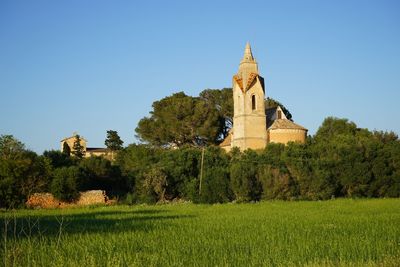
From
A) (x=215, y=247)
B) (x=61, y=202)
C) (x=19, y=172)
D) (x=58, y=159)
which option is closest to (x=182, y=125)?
(x=58, y=159)

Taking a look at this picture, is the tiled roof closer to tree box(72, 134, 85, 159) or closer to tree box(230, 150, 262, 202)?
tree box(230, 150, 262, 202)

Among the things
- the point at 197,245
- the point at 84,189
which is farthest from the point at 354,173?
the point at 197,245

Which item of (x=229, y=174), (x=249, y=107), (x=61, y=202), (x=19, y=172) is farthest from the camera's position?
(x=249, y=107)

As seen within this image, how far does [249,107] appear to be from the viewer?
173ft

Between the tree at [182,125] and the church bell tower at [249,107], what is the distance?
4.30 meters

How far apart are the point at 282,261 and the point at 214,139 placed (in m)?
49.2

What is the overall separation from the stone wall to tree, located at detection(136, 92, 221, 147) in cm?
2188

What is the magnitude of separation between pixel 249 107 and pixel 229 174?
1553 cm

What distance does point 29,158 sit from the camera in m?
34.4

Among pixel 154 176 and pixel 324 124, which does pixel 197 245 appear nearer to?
pixel 154 176

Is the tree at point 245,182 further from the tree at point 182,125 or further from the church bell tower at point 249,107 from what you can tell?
the tree at point 182,125

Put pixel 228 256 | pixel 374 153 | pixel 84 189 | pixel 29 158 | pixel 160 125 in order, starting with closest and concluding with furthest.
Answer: pixel 228 256 → pixel 29 158 → pixel 84 189 → pixel 374 153 → pixel 160 125

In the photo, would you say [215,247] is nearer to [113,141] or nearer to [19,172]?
[19,172]

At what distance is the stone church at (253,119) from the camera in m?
50.9
